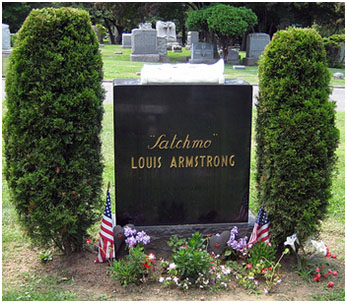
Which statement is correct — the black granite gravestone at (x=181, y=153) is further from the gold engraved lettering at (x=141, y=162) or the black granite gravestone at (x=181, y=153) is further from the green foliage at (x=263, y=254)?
the green foliage at (x=263, y=254)

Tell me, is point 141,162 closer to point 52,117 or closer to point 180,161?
point 180,161

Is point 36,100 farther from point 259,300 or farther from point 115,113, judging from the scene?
point 259,300

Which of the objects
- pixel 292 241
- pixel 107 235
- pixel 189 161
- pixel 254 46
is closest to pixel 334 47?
pixel 254 46

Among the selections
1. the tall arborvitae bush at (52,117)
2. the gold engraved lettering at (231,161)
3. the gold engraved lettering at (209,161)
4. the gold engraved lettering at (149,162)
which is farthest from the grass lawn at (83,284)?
the gold engraved lettering at (149,162)

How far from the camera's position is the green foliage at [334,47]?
26.7m

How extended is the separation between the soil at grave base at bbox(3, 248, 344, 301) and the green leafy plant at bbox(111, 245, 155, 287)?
7 centimetres

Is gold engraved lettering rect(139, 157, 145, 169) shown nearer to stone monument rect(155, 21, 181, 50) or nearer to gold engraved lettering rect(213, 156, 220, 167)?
gold engraved lettering rect(213, 156, 220, 167)

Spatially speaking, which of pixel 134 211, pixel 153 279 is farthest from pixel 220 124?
pixel 153 279

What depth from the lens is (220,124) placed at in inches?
187

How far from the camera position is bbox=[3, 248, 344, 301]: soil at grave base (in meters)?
4.16

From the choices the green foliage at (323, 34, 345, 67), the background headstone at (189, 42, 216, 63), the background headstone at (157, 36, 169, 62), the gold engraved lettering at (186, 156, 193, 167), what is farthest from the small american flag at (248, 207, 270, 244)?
the green foliage at (323, 34, 345, 67)

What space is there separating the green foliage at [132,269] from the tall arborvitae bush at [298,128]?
4.40 ft

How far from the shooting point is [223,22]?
968 inches

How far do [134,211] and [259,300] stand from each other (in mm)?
1537
